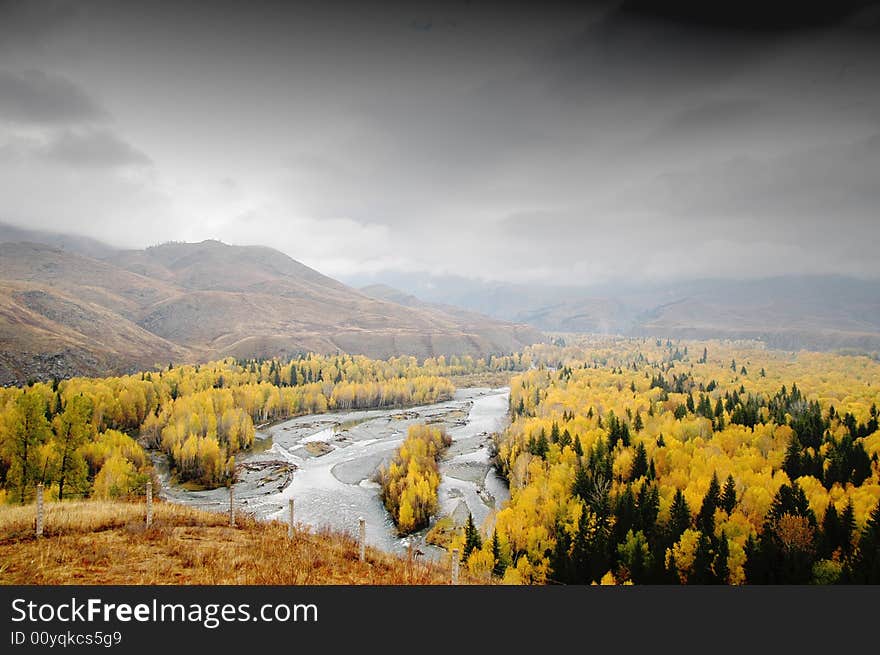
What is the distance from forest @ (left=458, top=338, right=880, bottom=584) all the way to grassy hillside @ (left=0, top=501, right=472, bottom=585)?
18072 millimetres

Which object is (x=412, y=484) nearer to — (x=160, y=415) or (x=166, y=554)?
(x=166, y=554)

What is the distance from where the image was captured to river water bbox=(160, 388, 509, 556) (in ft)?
128

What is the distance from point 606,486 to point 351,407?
6566 centimetres

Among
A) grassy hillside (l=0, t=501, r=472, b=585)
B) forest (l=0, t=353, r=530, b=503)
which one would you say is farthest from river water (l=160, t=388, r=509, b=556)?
grassy hillside (l=0, t=501, r=472, b=585)

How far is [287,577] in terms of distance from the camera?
9.34 meters

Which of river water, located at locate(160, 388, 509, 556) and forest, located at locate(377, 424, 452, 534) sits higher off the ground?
forest, located at locate(377, 424, 452, 534)

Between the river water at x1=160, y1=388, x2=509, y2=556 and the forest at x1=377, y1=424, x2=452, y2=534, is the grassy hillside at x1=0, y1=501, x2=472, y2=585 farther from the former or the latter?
the forest at x1=377, y1=424, x2=452, y2=534

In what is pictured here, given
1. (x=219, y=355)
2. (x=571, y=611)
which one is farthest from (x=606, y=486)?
(x=219, y=355)

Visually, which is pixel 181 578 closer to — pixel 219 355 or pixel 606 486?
pixel 606 486

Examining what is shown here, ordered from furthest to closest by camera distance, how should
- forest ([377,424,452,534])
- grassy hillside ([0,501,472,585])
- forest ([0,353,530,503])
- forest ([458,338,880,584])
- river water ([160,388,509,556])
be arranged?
1. river water ([160,388,509,556])
2. forest ([377,424,452,534])
3. forest ([0,353,530,503])
4. forest ([458,338,880,584])
5. grassy hillside ([0,501,472,585])

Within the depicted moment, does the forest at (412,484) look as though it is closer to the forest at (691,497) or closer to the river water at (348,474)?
the river water at (348,474)

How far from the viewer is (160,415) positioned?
6119 centimetres

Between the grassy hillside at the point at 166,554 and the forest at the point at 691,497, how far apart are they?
1807 cm

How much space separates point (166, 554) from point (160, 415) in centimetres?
6062
